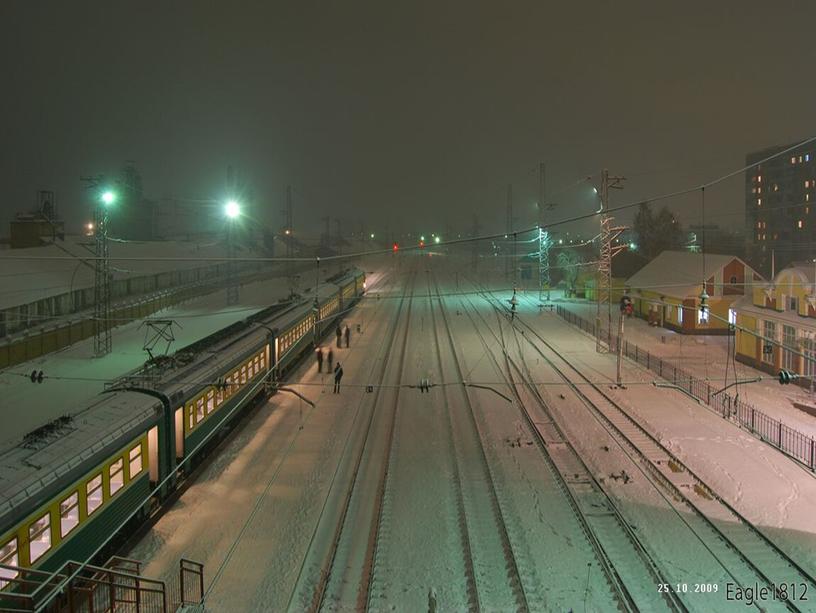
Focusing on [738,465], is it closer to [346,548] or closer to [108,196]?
[346,548]

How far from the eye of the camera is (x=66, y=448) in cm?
899

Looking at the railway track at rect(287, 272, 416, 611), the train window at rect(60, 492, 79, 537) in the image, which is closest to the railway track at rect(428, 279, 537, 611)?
the railway track at rect(287, 272, 416, 611)

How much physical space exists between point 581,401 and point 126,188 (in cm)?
5318

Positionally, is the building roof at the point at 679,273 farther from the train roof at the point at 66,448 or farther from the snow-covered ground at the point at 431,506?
the train roof at the point at 66,448

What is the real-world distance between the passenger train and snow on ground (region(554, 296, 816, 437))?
48.7 ft

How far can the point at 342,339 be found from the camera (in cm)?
3197

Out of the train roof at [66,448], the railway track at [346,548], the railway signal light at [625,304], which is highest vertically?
the railway signal light at [625,304]

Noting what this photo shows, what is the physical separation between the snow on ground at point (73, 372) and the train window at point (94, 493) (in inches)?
68.4

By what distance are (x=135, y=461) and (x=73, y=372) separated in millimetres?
16523

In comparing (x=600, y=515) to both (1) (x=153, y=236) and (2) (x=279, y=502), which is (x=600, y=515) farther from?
(1) (x=153, y=236)

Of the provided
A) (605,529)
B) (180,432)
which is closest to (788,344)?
(605,529)

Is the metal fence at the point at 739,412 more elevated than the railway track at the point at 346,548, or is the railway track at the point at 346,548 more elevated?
the metal fence at the point at 739,412

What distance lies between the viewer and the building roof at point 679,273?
109ft

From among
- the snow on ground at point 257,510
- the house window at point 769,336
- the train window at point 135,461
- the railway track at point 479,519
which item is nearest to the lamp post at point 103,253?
the snow on ground at point 257,510
